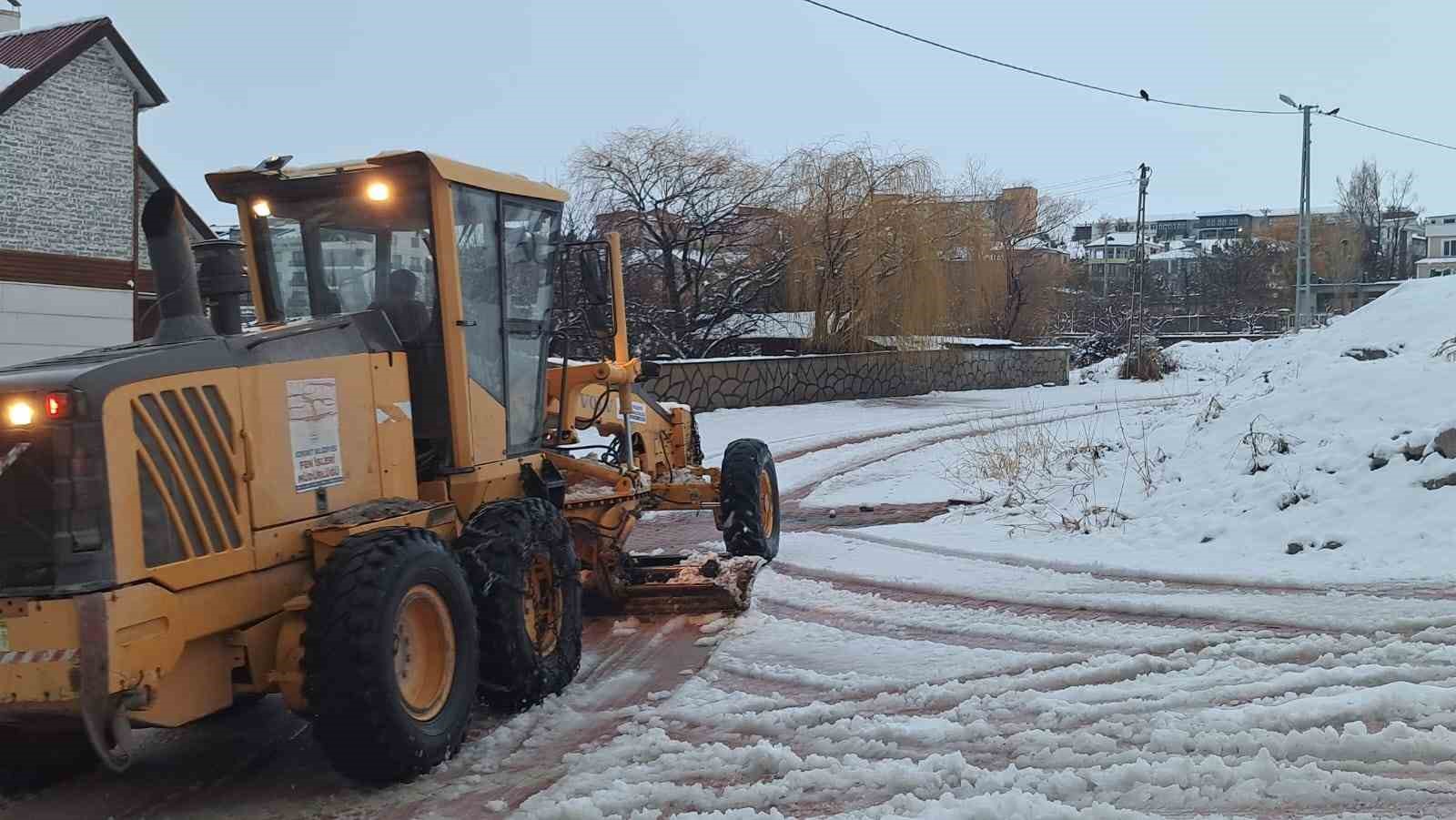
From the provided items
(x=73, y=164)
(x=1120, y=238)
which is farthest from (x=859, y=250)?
(x=1120, y=238)

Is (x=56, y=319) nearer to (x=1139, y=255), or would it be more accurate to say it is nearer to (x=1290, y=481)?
(x=1290, y=481)

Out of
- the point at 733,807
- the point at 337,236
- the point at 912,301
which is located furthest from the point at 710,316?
the point at 733,807

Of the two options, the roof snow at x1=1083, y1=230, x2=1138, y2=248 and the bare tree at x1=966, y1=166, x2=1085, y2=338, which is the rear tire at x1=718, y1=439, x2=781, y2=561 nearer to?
the bare tree at x1=966, y1=166, x2=1085, y2=338

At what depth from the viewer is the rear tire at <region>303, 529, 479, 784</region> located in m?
4.98

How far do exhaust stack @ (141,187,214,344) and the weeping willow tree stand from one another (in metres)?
26.6

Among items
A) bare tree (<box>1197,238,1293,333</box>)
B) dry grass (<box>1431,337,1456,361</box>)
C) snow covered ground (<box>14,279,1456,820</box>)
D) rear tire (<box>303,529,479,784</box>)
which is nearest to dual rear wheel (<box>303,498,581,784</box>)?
rear tire (<box>303,529,479,784</box>)

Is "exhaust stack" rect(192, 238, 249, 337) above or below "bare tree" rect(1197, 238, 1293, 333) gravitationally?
below

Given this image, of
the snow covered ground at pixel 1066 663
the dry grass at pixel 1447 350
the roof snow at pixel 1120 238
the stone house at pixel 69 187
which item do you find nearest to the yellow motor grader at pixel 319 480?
the snow covered ground at pixel 1066 663

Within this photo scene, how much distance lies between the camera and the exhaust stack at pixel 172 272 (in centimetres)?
546

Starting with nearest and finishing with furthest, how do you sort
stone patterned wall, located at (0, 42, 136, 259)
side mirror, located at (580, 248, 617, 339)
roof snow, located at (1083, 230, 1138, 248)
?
side mirror, located at (580, 248, 617, 339) < stone patterned wall, located at (0, 42, 136, 259) < roof snow, located at (1083, 230, 1138, 248)

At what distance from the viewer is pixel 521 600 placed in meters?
6.33

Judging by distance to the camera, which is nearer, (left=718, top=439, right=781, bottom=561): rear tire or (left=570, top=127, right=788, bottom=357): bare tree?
(left=718, top=439, right=781, bottom=561): rear tire

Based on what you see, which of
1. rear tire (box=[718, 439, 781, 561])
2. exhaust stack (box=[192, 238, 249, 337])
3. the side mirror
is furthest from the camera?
rear tire (box=[718, 439, 781, 561])

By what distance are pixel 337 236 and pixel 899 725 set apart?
13.2 feet
